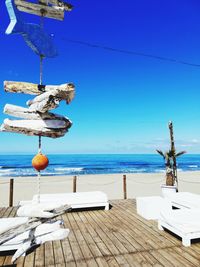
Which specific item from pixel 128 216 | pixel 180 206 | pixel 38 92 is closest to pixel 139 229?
pixel 128 216

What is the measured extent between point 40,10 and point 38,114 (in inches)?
80.8

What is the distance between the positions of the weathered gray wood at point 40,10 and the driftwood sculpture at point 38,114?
146 cm

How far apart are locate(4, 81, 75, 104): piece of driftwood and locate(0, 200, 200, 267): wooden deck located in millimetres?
3188

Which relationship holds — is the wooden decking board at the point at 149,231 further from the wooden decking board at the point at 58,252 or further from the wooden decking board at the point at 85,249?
the wooden decking board at the point at 58,252

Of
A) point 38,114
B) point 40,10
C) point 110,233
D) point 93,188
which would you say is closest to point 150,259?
point 110,233

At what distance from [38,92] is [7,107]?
63cm

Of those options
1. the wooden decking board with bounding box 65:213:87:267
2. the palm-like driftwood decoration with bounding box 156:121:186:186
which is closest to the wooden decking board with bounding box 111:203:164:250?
the wooden decking board with bounding box 65:213:87:267

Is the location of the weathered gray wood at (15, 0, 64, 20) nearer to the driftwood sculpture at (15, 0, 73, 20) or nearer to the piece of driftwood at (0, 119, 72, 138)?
the driftwood sculpture at (15, 0, 73, 20)

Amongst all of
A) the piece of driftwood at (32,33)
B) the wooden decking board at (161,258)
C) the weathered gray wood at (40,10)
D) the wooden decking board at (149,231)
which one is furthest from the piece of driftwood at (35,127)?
the wooden decking board at (149,231)

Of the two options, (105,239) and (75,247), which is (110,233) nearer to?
(105,239)

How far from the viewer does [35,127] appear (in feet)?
13.8

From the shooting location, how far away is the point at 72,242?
5500 millimetres

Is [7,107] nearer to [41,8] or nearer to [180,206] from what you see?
[41,8]

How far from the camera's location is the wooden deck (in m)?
4.43
